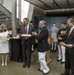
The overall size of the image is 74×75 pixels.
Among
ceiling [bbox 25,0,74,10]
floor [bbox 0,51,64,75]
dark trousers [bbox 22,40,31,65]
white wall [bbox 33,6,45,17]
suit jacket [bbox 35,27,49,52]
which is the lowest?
floor [bbox 0,51,64,75]

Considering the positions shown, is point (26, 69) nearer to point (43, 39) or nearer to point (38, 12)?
point (43, 39)

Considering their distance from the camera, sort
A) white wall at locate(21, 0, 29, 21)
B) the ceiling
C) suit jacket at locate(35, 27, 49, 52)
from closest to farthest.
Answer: suit jacket at locate(35, 27, 49, 52), the ceiling, white wall at locate(21, 0, 29, 21)

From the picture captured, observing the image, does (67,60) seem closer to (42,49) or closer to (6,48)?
(42,49)

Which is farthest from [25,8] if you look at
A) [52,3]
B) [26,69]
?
[26,69]

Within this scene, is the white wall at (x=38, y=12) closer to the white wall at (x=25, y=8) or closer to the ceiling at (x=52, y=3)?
the white wall at (x=25, y=8)

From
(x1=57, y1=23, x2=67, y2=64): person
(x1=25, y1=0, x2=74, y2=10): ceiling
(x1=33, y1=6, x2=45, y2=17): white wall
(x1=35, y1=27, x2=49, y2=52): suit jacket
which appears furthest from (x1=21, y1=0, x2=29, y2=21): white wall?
(x1=35, y1=27, x2=49, y2=52): suit jacket

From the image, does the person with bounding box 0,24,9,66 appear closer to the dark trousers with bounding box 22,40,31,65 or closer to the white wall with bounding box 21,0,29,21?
the dark trousers with bounding box 22,40,31,65

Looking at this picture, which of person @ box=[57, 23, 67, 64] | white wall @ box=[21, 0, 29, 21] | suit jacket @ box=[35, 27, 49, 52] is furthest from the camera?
white wall @ box=[21, 0, 29, 21]

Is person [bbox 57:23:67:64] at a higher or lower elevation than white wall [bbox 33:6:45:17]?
lower

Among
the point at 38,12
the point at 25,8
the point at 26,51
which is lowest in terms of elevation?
the point at 26,51

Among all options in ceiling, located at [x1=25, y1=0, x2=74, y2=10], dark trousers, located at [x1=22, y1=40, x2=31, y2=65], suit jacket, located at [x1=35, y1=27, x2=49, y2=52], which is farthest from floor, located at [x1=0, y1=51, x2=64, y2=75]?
ceiling, located at [x1=25, y1=0, x2=74, y2=10]

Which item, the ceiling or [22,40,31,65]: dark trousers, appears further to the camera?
the ceiling

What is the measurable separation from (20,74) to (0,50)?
135 cm

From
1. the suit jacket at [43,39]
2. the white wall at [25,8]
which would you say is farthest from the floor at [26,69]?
the white wall at [25,8]
